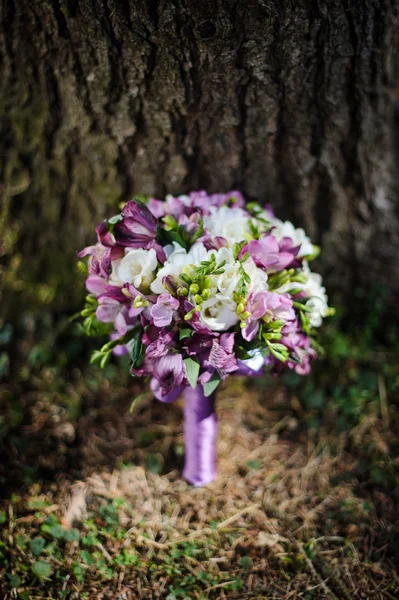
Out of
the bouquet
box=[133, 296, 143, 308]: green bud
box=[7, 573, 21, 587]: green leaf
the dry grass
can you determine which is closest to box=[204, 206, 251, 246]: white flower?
the bouquet

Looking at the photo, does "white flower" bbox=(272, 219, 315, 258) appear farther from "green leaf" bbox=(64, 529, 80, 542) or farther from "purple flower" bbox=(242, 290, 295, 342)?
"green leaf" bbox=(64, 529, 80, 542)

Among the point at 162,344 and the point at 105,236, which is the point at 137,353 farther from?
the point at 105,236

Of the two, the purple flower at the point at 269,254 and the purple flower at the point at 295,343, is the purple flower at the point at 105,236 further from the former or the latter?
the purple flower at the point at 295,343

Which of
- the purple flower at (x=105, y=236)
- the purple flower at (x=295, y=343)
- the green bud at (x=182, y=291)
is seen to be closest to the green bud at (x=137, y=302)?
the green bud at (x=182, y=291)

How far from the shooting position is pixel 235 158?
1982mm

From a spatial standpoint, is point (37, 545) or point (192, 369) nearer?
point (192, 369)

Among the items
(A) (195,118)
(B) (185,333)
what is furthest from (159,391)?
(A) (195,118)

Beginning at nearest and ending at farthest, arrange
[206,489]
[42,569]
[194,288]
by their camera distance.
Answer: [194,288] → [42,569] → [206,489]

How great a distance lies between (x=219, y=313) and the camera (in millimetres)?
1447

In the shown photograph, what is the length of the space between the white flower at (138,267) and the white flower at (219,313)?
0.18 metres

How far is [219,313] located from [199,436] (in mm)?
593

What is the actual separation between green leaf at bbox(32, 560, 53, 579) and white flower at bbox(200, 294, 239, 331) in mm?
902

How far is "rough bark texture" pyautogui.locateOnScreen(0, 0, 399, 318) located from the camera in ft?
5.47

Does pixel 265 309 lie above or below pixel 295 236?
below
